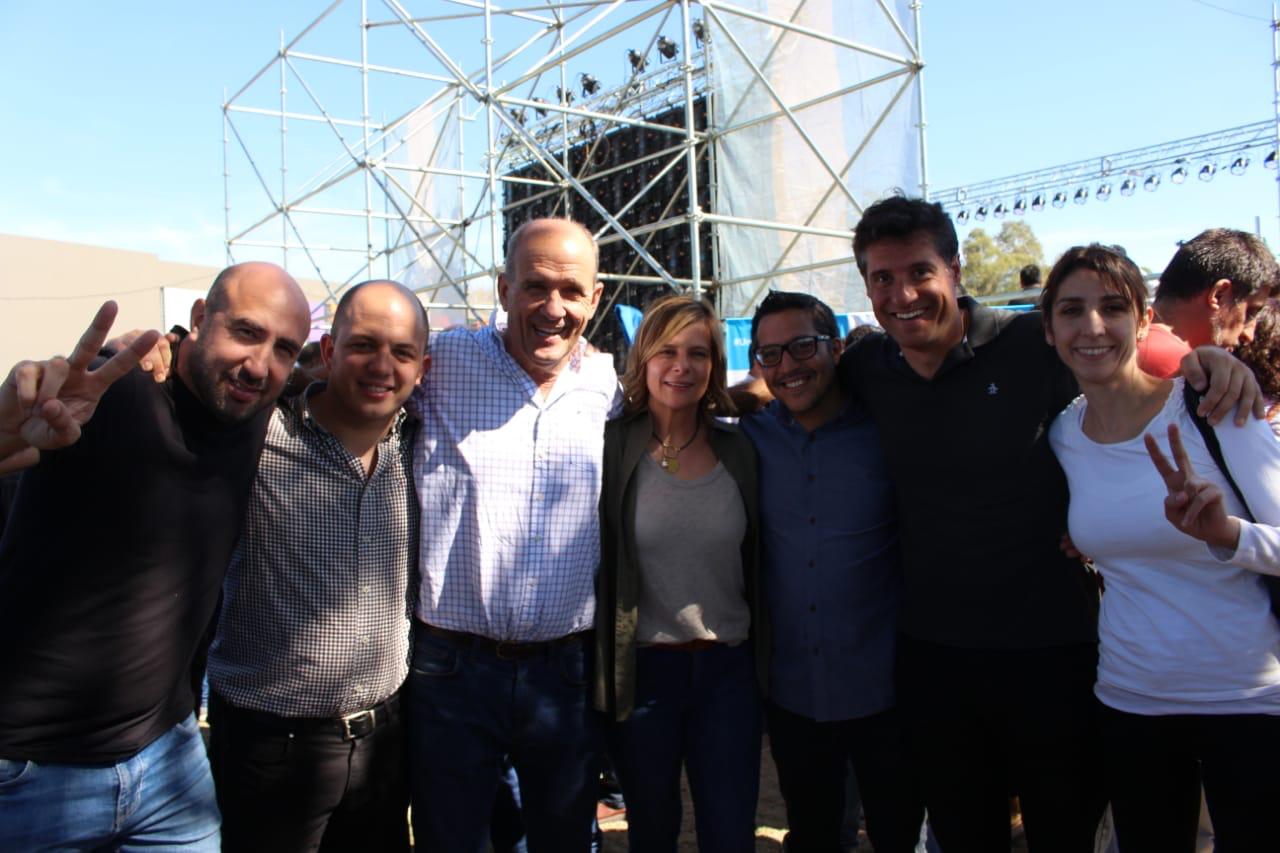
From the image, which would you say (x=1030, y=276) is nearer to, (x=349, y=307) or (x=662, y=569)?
(x=662, y=569)

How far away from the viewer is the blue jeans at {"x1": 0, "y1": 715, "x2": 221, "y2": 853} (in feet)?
5.70

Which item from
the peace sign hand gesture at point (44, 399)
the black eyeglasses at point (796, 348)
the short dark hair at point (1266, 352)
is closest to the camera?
the peace sign hand gesture at point (44, 399)

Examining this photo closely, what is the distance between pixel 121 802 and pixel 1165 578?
2.43 meters

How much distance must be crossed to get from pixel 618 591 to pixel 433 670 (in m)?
0.54

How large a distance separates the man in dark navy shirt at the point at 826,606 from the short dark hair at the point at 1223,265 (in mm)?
1004

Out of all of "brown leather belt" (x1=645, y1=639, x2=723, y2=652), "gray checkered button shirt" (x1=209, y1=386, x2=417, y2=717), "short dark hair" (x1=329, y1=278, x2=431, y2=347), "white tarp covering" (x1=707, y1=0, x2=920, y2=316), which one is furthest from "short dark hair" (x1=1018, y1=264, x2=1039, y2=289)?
"gray checkered button shirt" (x1=209, y1=386, x2=417, y2=717)

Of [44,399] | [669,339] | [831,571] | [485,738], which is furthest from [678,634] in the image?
[44,399]

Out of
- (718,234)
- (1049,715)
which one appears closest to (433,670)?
(1049,715)

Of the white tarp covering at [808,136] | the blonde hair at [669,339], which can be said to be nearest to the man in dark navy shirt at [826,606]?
the blonde hair at [669,339]

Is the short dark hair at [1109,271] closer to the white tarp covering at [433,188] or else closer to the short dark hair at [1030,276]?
the short dark hair at [1030,276]

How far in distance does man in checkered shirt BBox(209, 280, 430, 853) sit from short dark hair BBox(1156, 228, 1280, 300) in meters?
2.21

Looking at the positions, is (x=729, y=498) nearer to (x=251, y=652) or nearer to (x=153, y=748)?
→ (x=251, y=652)

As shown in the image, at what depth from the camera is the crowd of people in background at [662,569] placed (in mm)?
1854

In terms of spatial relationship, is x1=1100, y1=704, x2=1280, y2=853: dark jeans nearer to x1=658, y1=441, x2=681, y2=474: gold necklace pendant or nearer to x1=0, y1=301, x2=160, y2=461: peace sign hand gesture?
x1=658, y1=441, x2=681, y2=474: gold necklace pendant
